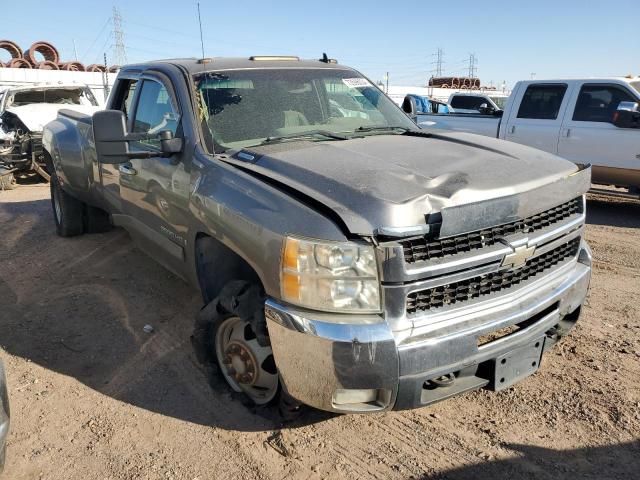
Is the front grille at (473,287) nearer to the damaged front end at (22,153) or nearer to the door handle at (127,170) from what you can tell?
the door handle at (127,170)

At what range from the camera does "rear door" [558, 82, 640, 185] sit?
7602mm

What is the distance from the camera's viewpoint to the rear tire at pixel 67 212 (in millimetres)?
6406

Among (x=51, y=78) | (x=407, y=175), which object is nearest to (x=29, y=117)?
(x=51, y=78)

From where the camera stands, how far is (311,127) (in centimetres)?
370

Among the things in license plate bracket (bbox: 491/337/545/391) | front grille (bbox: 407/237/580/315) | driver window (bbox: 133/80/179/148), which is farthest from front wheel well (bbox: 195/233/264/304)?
license plate bracket (bbox: 491/337/545/391)

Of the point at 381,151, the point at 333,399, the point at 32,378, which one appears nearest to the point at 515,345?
the point at 333,399

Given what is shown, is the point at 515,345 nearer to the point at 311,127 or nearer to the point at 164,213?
the point at 311,127

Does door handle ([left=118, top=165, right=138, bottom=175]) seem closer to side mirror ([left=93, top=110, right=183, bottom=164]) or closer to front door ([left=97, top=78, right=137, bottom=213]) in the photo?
front door ([left=97, top=78, right=137, bottom=213])

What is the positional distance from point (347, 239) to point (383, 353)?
51 cm

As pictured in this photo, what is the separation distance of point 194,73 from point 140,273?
Answer: 2417 mm

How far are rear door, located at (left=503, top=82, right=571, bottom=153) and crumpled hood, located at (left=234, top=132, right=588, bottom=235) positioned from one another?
5.54m

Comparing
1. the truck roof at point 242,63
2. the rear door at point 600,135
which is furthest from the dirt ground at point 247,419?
the rear door at point 600,135

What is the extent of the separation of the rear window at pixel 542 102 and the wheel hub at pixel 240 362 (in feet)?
23.5

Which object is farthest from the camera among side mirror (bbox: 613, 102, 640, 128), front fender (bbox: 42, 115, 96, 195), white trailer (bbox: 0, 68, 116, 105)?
white trailer (bbox: 0, 68, 116, 105)
